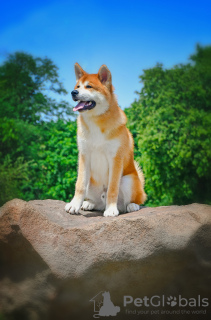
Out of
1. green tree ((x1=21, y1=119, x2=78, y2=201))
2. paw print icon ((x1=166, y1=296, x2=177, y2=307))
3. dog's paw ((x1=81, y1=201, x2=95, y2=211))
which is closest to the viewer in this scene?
paw print icon ((x1=166, y1=296, x2=177, y2=307))

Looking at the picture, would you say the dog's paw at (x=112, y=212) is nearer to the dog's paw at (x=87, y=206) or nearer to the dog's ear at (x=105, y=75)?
the dog's paw at (x=87, y=206)

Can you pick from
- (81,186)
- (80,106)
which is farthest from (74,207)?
(80,106)

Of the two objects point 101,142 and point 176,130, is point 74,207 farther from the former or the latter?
point 176,130

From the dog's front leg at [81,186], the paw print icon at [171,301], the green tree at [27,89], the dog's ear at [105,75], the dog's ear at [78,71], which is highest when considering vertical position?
the green tree at [27,89]

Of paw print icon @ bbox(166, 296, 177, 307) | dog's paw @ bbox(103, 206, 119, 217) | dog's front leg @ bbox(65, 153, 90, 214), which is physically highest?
dog's front leg @ bbox(65, 153, 90, 214)

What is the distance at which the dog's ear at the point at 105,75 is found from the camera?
14.4ft

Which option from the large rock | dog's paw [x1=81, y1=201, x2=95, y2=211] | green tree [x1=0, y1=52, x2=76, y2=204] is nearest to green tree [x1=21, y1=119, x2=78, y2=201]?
green tree [x1=0, y1=52, x2=76, y2=204]

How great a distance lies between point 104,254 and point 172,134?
15.4ft

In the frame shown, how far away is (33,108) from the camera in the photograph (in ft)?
39.7

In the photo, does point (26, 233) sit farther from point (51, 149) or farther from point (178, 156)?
point (51, 149)

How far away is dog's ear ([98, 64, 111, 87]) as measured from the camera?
4402 millimetres

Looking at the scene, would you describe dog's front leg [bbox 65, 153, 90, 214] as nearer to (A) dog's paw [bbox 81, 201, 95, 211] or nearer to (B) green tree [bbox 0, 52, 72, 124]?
(A) dog's paw [bbox 81, 201, 95, 211]

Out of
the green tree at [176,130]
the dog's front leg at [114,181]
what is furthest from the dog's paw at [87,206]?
the green tree at [176,130]

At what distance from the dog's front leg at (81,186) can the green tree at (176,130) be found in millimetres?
3740
